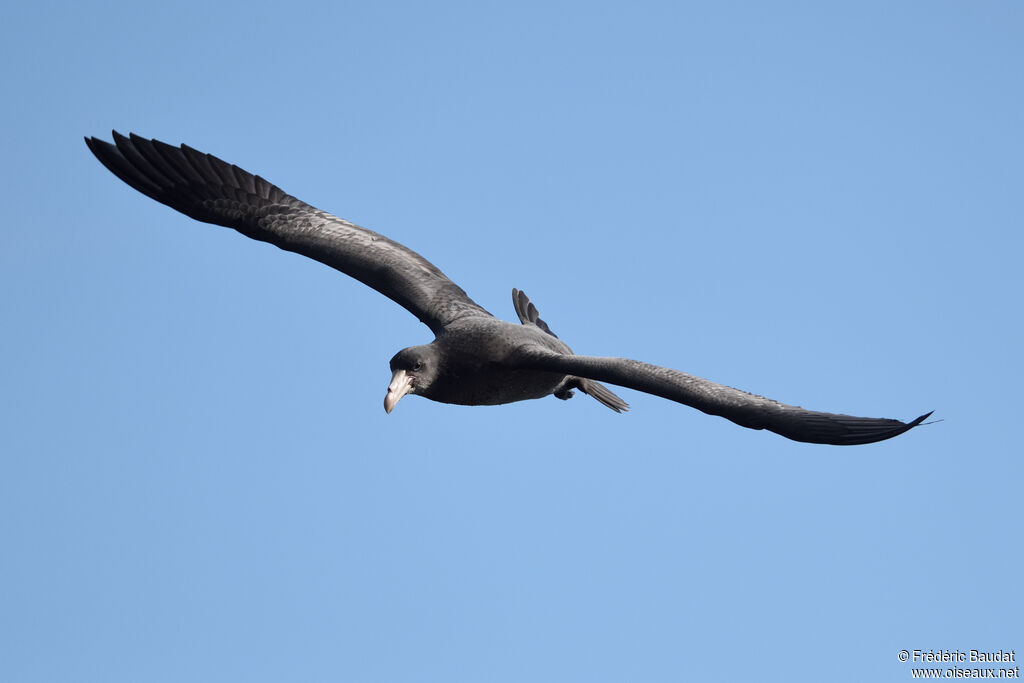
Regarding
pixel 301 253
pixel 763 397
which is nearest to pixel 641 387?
pixel 763 397

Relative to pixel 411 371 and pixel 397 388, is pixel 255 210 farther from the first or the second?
pixel 397 388

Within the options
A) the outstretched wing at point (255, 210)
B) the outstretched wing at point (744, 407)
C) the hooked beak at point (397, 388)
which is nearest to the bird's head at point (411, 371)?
the hooked beak at point (397, 388)

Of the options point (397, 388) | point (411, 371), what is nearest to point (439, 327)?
point (411, 371)

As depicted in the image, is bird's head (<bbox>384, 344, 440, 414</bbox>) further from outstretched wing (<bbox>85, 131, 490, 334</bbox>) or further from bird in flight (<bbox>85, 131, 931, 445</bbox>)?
outstretched wing (<bbox>85, 131, 490, 334</bbox>)

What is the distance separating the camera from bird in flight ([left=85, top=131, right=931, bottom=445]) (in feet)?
29.8

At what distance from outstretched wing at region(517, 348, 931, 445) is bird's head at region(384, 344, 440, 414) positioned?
1.23m

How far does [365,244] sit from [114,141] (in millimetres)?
2631

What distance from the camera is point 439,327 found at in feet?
35.4

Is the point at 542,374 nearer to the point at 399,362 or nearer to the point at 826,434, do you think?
the point at 399,362

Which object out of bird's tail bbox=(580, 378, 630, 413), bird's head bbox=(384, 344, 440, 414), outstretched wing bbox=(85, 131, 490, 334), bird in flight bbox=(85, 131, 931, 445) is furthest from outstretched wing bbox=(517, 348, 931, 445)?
outstretched wing bbox=(85, 131, 490, 334)

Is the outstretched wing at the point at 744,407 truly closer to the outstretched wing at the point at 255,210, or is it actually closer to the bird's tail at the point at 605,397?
the bird's tail at the point at 605,397

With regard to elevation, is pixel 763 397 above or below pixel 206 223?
below

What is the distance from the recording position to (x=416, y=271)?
11.7m

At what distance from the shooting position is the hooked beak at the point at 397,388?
9309 millimetres
